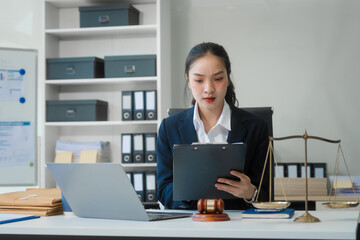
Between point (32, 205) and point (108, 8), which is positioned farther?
point (108, 8)

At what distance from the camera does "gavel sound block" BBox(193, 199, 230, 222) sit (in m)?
1.49

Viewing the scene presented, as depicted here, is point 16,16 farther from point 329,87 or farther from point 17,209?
point 17,209

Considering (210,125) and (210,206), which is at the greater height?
(210,125)

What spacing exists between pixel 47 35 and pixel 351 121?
94.2 inches

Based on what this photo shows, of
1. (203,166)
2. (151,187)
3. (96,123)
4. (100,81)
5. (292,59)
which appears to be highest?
(292,59)

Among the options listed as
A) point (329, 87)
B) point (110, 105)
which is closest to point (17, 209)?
point (110, 105)

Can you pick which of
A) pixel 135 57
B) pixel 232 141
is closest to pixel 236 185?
pixel 232 141

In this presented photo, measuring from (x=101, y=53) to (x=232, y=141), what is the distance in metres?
2.26

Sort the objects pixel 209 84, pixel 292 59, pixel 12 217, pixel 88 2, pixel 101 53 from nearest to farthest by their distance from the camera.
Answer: pixel 12 217 < pixel 209 84 < pixel 292 59 < pixel 88 2 < pixel 101 53

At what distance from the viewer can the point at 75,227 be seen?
54.5 inches

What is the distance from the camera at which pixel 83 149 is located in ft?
12.8

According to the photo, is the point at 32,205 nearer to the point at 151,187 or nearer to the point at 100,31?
the point at 151,187

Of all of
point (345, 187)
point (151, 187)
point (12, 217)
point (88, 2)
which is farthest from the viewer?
point (88, 2)

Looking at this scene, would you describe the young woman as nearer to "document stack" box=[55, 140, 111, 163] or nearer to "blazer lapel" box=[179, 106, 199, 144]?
"blazer lapel" box=[179, 106, 199, 144]
